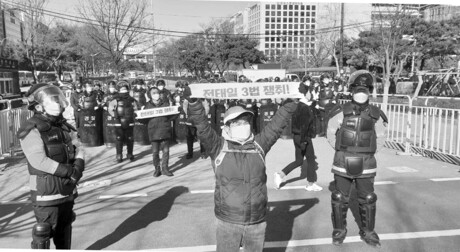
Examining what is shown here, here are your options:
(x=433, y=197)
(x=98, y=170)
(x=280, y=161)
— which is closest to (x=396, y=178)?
(x=433, y=197)

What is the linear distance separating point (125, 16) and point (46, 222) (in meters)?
19.7

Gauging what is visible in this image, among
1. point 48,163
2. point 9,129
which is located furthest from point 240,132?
point 9,129

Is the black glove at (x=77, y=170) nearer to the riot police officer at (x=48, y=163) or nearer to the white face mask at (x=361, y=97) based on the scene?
the riot police officer at (x=48, y=163)

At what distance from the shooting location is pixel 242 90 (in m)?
3.57

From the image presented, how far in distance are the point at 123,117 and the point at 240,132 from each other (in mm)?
5964

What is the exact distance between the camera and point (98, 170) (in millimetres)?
8078

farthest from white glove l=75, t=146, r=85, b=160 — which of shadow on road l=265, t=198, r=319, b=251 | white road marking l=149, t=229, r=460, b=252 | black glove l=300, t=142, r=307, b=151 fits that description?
black glove l=300, t=142, r=307, b=151

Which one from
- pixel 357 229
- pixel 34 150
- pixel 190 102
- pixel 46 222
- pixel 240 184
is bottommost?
pixel 357 229

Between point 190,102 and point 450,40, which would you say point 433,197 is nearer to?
point 190,102

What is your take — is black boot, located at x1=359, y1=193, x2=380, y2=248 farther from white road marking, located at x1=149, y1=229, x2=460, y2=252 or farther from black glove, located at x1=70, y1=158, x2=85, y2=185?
black glove, located at x1=70, y1=158, x2=85, y2=185

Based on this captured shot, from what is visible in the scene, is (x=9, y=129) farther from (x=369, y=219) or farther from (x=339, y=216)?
(x=369, y=219)

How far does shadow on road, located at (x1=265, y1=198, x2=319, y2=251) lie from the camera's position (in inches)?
185

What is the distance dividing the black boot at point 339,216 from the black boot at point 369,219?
0.69 ft

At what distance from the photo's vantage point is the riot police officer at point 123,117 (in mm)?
8664
